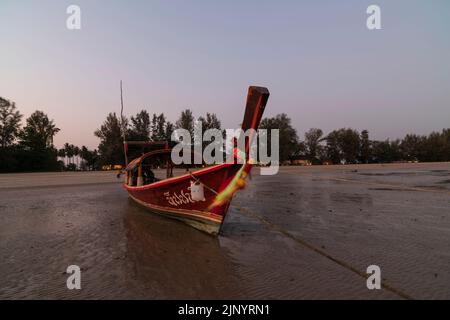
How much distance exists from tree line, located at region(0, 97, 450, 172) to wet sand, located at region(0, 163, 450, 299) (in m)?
25.8

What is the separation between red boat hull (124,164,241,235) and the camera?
6.53 m

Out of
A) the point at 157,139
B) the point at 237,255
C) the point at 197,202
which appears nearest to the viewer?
the point at 237,255

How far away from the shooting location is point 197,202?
7094 millimetres

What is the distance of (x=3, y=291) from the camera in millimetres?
4113

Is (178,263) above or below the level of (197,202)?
below

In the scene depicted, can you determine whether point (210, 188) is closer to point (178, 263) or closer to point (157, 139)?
point (178, 263)

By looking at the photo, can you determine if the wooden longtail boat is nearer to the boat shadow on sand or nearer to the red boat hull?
the red boat hull

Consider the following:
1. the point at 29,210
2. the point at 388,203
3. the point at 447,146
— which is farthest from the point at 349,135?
the point at 29,210

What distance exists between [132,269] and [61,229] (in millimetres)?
4157

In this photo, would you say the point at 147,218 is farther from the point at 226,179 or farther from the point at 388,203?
the point at 388,203

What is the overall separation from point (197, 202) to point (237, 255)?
1994mm

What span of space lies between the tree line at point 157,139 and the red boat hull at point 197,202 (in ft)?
83.5

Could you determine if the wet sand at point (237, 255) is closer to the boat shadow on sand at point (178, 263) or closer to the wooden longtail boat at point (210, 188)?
the boat shadow on sand at point (178, 263)

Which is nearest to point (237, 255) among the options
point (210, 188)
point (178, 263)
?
point (178, 263)
